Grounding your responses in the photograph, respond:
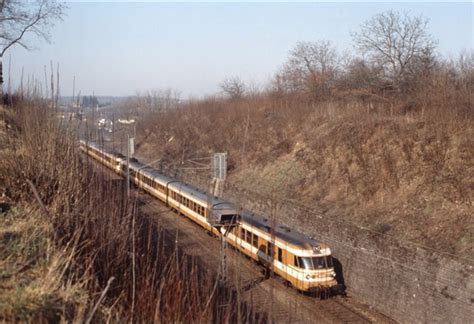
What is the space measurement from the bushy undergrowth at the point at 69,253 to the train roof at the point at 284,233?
6.42 m

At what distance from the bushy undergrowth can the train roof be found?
21.1 ft

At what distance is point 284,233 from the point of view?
16.9 meters

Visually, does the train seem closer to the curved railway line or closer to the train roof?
the train roof

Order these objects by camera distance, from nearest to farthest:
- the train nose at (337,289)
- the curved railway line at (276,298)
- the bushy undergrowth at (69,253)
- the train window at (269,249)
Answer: the bushy undergrowth at (69,253)
the curved railway line at (276,298)
the train nose at (337,289)
the train window at (269,249)

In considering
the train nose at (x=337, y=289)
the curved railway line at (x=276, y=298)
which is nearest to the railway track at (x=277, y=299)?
the curved railway line at (x=276, y=298)

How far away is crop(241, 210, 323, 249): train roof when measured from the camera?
1583cm

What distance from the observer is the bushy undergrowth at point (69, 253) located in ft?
19.1

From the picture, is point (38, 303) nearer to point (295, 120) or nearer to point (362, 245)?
point (362, 245)

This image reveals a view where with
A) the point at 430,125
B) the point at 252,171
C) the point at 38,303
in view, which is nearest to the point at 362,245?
the point at 430,125

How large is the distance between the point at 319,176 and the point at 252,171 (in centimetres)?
665

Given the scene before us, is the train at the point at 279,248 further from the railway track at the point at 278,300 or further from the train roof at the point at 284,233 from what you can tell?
the railway track at the point at 278,300

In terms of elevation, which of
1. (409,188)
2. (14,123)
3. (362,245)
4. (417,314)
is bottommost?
(417,314)

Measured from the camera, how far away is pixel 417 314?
13938mm

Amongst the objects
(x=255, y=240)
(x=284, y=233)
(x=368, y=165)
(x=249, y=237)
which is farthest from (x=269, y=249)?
(x=368, y=165)
